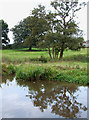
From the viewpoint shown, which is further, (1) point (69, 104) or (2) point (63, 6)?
(2) point (63, 6)

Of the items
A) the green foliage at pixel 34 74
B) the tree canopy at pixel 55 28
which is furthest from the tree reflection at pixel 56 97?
the tree canopy at pixel 55 28

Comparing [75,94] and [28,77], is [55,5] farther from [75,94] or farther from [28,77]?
[75,94]

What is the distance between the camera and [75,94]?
5.51 m

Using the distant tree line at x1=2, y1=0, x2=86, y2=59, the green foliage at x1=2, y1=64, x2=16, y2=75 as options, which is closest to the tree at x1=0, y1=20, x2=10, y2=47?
the distant tree line at x1=2, y1=0, x2=86, y2=59

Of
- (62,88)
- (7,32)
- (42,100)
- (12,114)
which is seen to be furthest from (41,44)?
(7,32)

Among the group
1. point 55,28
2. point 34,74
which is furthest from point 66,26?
point 34,74

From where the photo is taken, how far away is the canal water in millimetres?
4047

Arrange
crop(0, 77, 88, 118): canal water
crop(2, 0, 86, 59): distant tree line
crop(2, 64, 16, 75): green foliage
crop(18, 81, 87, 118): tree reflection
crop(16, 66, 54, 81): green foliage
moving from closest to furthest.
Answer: crop(0, 77, 88, 118): canal water
crop(18, 81, 87, 118): tree reflection
crop(16, 66, 54, 81): green foliage
crop(2, 64, 16, 75): green foliage
crop(2, 0, 86, 59): distant tree line

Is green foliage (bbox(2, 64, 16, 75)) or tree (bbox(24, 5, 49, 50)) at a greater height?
tree (bbox(24, 5, 49, 50))

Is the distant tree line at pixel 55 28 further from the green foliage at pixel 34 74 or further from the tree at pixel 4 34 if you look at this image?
the tree at pixel 4 34

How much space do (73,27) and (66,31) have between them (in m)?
1.21

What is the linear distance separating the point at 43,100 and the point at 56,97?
1.55 feet

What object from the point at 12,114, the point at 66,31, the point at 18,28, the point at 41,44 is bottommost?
the point at 12,114

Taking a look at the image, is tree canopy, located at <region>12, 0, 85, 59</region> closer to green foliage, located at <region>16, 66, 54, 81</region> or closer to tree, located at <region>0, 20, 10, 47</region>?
green foliage, located at <region>16, 66, 54, 81</region>
